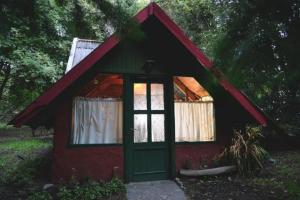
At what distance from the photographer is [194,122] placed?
Answer: 750 centimetres

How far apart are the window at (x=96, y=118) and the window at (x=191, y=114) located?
143 cm

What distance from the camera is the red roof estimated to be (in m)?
5.83

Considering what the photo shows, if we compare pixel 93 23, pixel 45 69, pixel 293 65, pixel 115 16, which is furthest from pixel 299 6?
pixel 45 69

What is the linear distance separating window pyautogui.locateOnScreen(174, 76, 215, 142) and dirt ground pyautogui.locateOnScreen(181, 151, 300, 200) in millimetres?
1062

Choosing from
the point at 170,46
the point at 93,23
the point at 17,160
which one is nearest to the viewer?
the point at 93,23

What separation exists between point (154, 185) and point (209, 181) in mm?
1263

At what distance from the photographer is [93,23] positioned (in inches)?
109


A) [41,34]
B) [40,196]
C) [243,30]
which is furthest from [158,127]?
[243,30]

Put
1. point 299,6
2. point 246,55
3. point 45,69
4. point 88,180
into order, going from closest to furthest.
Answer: point 299,6 < point 246,55 < point 88,180 < point 45,69

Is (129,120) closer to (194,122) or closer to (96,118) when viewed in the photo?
(96,118)

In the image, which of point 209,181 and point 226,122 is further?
point 226,122

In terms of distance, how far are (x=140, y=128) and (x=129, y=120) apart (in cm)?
34

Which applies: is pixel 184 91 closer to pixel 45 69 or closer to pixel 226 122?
pixel 226 122

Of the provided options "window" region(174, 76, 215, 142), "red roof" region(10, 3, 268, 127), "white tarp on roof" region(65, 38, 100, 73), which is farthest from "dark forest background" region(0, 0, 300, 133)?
"white tarp on roof" region(65, 38, 100, 73)
